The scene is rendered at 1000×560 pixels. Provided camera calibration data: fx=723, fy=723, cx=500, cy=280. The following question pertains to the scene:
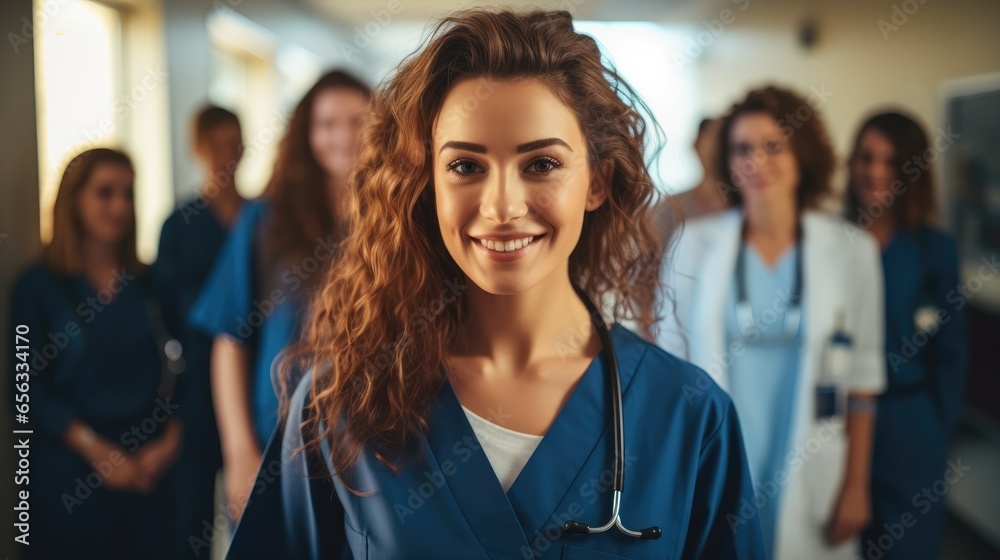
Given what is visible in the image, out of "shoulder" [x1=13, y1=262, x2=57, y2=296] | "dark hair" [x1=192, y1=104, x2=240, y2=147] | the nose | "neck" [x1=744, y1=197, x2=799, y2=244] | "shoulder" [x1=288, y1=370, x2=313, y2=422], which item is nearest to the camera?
the nose

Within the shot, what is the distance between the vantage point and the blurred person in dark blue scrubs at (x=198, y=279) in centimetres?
187

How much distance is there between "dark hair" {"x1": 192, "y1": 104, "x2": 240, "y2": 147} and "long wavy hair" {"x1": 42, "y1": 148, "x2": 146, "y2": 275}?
0.20 m

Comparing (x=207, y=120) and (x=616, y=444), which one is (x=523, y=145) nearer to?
(x=616, y=444)

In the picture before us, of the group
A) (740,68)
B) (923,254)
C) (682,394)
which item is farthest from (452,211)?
(923,254)

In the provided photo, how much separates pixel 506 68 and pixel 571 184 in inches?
6.2

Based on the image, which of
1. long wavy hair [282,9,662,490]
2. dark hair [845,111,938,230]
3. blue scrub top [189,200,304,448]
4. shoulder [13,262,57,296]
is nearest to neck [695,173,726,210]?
dark hair [845,111,938,230]

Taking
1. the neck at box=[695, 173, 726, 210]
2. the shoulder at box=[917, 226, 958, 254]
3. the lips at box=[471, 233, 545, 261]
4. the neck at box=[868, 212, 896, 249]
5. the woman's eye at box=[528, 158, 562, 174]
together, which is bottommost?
the lips at box=[471, 233, 545, 261]

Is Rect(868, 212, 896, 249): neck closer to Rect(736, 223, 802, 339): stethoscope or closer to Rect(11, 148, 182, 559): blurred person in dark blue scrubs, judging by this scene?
Rect(736, 223, 802, 339): stethoscope

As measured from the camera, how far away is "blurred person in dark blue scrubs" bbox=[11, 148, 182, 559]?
1694 mm

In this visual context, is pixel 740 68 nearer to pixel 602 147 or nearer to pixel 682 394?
pixel 602 147

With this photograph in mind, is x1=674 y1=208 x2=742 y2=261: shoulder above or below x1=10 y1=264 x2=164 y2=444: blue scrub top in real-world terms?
above

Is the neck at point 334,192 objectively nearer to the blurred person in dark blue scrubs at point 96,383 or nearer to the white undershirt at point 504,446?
the blurred person in dark blue scrubs at point 96,383

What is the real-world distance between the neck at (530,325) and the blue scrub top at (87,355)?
121 cm

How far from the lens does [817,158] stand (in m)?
1.83
